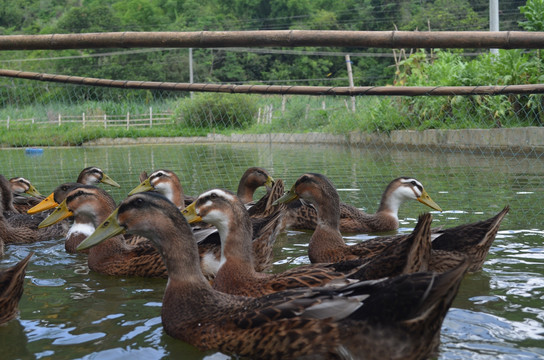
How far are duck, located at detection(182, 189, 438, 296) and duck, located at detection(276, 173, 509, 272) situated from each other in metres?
0.55

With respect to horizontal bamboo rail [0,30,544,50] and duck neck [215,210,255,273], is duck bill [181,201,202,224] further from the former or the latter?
horizontal bamboo rail [0,30,544,50]

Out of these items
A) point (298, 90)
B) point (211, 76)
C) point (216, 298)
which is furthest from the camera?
point (211, 76)

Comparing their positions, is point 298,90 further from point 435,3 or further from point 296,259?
point 435,3

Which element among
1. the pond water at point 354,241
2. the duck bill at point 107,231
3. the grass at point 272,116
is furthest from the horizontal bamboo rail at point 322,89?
the duck bill at point 107,231

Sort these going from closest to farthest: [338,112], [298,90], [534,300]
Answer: [534,300] → [298,90] → [338,112]

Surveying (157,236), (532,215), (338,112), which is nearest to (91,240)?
(157,236)

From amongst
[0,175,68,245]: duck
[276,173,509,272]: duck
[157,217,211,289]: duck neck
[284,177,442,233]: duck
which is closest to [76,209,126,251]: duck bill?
[157,217,211,289]: duck neck

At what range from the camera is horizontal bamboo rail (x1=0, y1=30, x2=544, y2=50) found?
20.7 ft

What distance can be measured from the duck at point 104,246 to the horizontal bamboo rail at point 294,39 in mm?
1897

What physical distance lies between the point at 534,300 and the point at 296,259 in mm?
2575

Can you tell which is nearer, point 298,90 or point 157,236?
point 157,236

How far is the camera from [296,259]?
6648mm

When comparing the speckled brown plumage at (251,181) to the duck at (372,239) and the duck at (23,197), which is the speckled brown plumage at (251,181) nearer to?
the duck at (372,239)

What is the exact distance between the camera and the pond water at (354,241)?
397 cm
